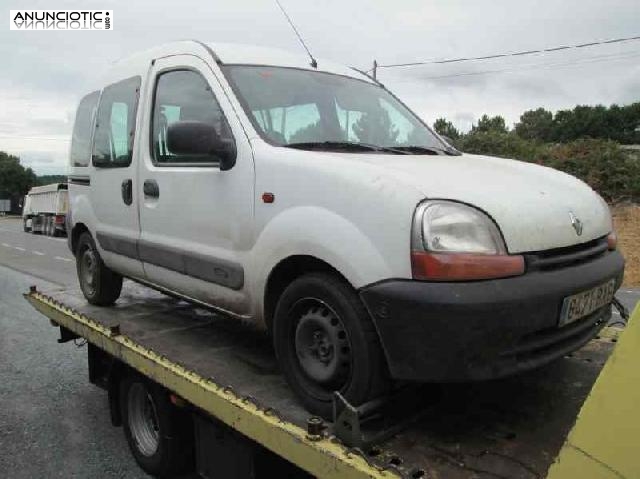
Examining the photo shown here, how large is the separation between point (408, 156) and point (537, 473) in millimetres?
1482

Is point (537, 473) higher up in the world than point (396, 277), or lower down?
lower down

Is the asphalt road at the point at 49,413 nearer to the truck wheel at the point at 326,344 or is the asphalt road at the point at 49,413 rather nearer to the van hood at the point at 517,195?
the truck wheel at the point at 326,344

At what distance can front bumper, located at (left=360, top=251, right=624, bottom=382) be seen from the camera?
2127mm

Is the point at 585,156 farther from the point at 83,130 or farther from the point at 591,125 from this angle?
the point at 591,125

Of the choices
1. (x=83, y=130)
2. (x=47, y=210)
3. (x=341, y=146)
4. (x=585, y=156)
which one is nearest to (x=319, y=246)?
(x=341, y=146)

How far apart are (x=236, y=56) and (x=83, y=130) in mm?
2033

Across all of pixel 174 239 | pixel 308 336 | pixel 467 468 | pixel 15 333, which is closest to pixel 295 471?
pixel 308 336

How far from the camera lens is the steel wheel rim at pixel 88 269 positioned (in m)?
4.70

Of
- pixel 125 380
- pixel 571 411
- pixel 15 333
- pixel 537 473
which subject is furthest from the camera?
pixel 15 333

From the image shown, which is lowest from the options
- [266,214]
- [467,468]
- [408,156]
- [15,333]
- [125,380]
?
[15,333]

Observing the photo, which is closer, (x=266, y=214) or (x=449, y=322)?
(x=449, y=322)

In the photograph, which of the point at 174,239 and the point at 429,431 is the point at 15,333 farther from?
the point at 429,431

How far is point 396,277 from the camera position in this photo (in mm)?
2238

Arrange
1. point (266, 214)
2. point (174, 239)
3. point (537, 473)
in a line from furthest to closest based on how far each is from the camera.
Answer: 1. point (174, 239)
2. point (266, 214)
3. point (537, 473)
